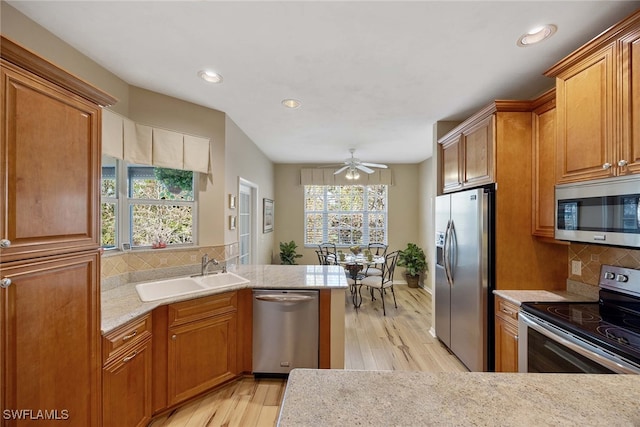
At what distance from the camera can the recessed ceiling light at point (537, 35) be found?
168cm

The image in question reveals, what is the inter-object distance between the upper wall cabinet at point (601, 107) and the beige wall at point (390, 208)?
4.18m

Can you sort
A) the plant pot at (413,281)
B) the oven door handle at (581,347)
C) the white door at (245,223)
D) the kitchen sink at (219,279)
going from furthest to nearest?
1. the plant pot at (413,281)
2. the white door at (245,223)
3. the kitchen sink at (219,279)
4. the oven door handle at (581,347)

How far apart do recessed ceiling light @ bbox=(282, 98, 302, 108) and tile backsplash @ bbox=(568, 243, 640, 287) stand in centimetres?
275

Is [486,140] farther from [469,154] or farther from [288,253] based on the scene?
[288,253]

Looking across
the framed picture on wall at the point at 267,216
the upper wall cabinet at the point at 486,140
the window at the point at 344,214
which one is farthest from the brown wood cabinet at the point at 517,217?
the window at the point at 344,214

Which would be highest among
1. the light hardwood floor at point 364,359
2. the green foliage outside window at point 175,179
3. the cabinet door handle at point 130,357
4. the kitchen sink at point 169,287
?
the green foliage outside window at point 175,179

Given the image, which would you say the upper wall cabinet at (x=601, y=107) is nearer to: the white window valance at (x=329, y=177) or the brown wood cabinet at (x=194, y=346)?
the brown wood cabinet at (x=194, y=346)

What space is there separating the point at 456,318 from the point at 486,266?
73 centimetres

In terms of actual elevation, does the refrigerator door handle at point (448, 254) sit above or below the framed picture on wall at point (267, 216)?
below

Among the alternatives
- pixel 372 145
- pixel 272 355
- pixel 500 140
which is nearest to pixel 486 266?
pixel 500 140

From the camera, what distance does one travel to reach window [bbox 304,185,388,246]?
6203mm

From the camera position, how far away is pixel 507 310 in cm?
218

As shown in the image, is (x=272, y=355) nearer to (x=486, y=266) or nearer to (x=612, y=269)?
(x=486, y=266)

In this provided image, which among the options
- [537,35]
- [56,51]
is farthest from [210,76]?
[537,35]
